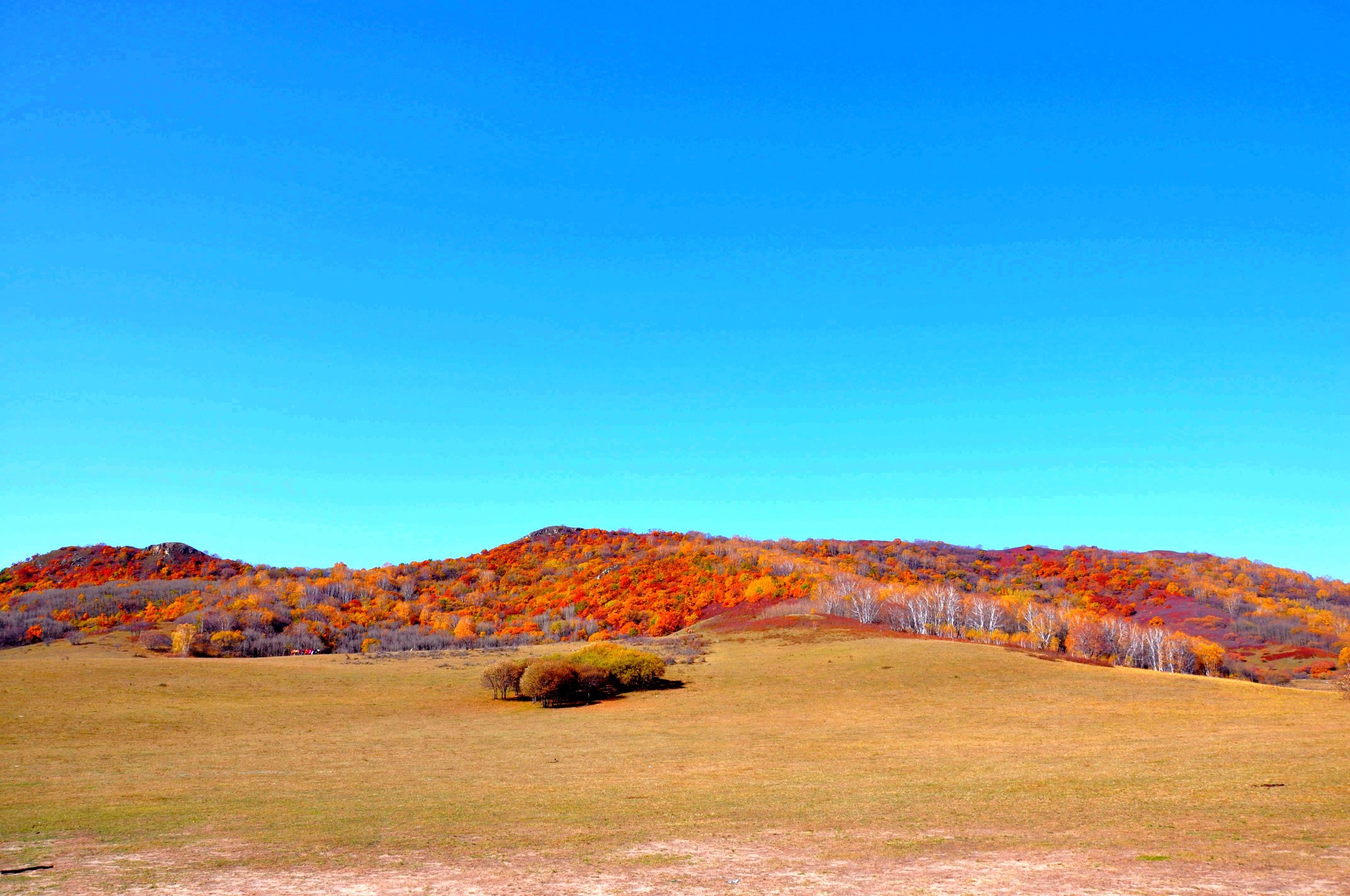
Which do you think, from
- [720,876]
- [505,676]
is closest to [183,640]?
[505,676]

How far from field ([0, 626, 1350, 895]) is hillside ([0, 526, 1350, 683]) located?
1104 inches

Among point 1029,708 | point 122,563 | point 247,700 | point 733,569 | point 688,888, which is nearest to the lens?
point 688,888

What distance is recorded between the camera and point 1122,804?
17875 millimetres

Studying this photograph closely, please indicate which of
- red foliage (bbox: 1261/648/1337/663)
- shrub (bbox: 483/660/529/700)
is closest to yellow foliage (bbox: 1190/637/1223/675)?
red foliage (bbox: 1261/648/1337/663)

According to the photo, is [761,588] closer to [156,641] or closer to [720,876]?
[156,641]

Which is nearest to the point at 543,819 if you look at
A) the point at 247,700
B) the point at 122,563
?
the point at 247,700

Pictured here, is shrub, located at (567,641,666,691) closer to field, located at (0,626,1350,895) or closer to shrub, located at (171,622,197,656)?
field, located at (0,626,1350,895)

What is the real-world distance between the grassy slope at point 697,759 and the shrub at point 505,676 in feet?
7.14

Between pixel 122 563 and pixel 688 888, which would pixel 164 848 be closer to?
pixel 688 888

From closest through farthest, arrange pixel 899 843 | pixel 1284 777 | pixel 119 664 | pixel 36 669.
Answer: pixel 899 843
pixel 1284 777
pixel 36 669
pixel 119 664

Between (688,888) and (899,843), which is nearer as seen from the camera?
(688,888)

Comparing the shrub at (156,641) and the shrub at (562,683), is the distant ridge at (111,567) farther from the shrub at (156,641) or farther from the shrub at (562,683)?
the shrub at (562,683)

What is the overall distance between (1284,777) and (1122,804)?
506cm

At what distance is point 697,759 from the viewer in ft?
94.2
